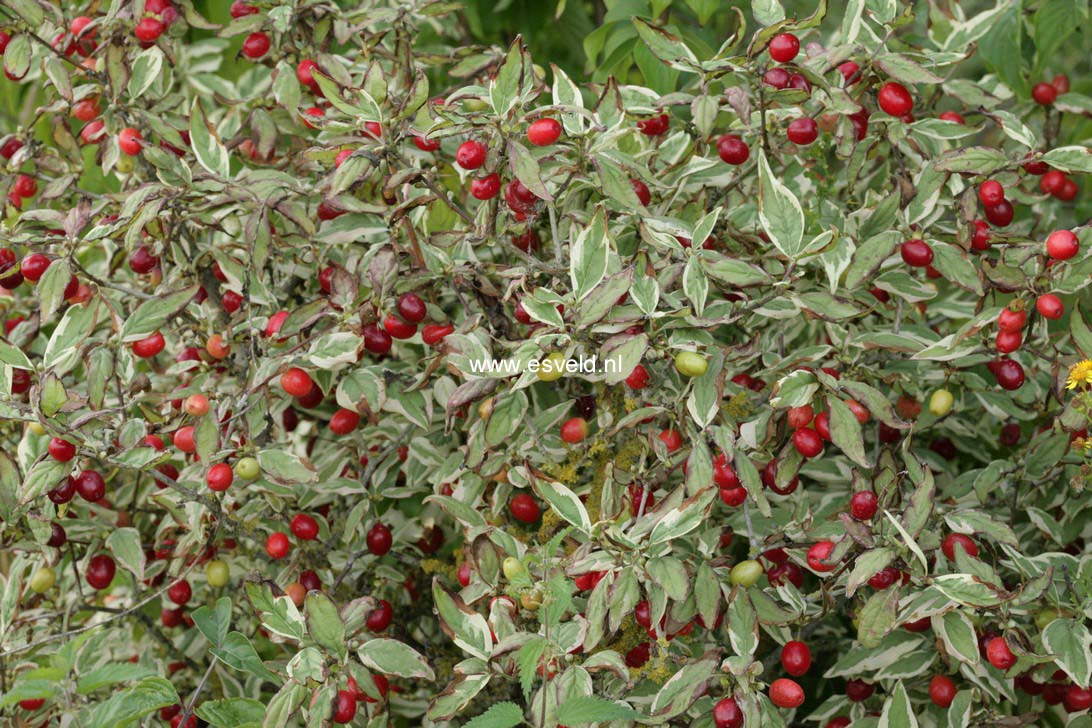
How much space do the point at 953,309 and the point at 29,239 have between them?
1.44m

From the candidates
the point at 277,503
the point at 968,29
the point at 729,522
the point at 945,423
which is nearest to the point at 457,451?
the point at 277,503

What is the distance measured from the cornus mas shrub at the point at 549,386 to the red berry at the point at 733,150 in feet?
0.04

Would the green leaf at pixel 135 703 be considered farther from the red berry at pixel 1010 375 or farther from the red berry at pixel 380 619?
the red berry at pixel 1010 375

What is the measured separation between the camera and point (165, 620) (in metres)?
1.82

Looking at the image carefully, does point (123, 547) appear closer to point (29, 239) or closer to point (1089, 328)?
point (29, 239)

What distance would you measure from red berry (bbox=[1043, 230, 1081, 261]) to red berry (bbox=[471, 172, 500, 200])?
2.28 ft

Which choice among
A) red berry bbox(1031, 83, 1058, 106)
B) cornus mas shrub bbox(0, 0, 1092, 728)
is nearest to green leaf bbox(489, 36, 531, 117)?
cornus mas shrub bbox(0, 0, 1092, 728)

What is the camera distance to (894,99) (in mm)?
1431

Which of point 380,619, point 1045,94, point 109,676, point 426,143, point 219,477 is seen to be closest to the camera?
point 109,676

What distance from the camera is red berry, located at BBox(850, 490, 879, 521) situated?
1.30 meters

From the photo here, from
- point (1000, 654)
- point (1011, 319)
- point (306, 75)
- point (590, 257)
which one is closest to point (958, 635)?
point (1000, 654)

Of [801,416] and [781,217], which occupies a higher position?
[781,217]

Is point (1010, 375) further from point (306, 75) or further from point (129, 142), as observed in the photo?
point (129, 142)

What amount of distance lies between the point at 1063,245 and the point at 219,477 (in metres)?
1.09
